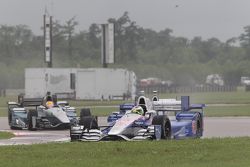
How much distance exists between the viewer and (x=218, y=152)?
48.6ft

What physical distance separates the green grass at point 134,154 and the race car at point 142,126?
141 centimetres

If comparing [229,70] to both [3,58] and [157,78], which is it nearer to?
[157,78]

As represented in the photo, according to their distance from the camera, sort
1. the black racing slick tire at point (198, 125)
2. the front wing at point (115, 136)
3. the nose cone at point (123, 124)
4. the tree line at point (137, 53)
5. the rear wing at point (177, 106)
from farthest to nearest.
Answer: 1. the tree line at point (137, 53)
2. the rear wing at point (177, 106)
3. the black racing slick tire at point (198, 125)
4. the nose cone at point (123, 124)
5. the front wing at point (115, 136)

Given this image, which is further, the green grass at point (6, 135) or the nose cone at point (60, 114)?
the nose cone at point (60, 114)

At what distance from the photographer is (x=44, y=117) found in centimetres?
2720

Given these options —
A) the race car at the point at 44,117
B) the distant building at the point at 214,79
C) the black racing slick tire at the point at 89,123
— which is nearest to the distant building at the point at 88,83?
the distant building at the point at 214,79

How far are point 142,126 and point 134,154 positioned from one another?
5.05 meters

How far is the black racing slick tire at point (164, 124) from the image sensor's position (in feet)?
62.2

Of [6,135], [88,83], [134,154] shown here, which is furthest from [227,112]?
[88,83]

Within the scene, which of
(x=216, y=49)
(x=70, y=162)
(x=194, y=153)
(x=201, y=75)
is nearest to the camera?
(x=70, y=162)

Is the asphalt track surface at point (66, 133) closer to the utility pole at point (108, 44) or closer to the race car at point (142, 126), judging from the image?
the race car at point (142, 126)

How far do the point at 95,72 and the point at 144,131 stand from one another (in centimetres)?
4376

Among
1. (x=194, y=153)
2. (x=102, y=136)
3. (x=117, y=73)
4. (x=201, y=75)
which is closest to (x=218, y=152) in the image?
(x=194, y=153)

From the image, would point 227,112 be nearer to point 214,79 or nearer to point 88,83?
point 88,83
